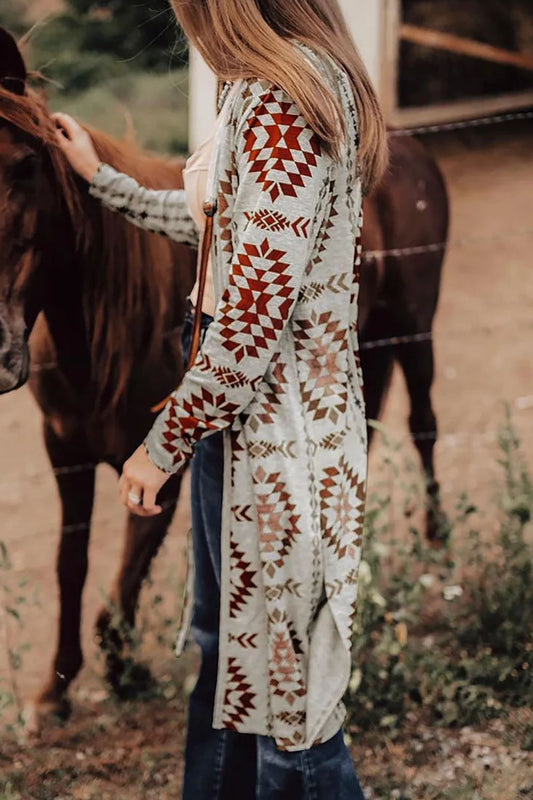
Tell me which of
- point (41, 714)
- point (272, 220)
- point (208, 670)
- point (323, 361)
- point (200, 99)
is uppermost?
point (200, 99)

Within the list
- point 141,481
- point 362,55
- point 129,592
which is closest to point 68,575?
point 129,592

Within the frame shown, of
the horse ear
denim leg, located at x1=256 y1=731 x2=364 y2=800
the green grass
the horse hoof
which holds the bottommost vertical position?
the horse hoof

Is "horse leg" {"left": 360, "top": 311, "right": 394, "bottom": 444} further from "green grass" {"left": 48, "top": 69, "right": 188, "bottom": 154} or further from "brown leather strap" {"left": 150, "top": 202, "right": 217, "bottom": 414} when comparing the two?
"green grass" {"left": 48, "top": 69, "right": 188, "bottom": 154}

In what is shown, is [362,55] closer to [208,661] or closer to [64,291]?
[64,291]

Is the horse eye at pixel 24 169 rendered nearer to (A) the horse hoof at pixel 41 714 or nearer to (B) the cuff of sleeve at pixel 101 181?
(B) the cuff of sleeve at pixel 101 181

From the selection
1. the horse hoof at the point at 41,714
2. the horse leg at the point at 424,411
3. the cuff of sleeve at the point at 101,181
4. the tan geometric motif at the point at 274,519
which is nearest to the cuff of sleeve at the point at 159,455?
the tan geometric motif at the point at 274,519

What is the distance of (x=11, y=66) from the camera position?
2.22m

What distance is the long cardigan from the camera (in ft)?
5.40

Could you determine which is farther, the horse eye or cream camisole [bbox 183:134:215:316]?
the horse eye

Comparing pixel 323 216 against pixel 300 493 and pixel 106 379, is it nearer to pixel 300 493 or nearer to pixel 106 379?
pixel 300 493

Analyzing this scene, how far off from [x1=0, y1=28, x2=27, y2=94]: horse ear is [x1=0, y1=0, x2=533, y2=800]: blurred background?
0.29ft

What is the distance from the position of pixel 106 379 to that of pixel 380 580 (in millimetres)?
1257

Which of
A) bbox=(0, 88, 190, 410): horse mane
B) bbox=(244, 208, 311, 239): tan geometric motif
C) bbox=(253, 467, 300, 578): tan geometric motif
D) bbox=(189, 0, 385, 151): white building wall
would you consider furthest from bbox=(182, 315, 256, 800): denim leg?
bbox=(189, 0, 385, 151): white building wall

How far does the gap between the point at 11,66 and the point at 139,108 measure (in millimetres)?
7450
